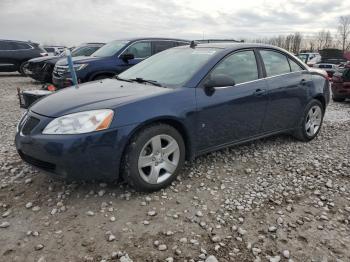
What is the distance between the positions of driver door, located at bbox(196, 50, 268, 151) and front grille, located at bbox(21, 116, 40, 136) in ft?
5.52

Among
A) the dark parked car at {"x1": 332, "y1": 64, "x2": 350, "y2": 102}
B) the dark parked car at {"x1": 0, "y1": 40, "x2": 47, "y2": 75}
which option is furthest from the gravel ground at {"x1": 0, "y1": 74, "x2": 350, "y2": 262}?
the dark parked car at {"x1": 0, "y1": 40, "x2": 47, "y2": 75}

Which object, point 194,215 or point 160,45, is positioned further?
point 160,45

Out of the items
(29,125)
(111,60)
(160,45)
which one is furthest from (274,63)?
(160,45)

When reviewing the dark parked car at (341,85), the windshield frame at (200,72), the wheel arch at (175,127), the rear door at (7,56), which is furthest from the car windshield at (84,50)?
the wheel arch at (175,127)

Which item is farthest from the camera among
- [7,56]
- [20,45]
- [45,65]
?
[20,45]

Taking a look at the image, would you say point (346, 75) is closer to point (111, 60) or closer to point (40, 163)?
point (111, 60)

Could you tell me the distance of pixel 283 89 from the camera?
4.64 meters

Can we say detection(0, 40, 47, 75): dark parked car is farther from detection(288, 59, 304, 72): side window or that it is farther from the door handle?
the door handle

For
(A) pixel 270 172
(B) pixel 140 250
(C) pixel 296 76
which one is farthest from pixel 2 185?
(C) pixel 296 76

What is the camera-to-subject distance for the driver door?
376cm

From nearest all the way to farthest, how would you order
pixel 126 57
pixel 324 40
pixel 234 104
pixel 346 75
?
1. pixel 234 104
2. pixel 126 57
3. pixel 346 75
4. pixel 324 40

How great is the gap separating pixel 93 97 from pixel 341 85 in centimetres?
884

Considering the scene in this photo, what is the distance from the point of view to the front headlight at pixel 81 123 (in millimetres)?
2992

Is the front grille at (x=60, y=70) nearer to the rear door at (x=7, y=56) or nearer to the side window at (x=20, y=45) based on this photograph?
the rear door at (x=7, y=56)
